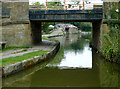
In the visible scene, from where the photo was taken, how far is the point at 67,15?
15508 mm

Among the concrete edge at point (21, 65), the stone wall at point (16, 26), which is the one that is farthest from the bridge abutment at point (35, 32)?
the concrete edge at point (21, 65)

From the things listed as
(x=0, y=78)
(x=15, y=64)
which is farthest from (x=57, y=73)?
(x=0, y=78)

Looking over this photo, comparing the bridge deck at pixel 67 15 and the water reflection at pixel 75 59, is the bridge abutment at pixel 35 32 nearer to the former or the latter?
the bridge deck at pixel 67 15

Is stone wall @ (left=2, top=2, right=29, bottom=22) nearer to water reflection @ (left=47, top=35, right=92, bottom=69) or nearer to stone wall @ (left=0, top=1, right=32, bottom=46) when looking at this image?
stone wall @ (left=0, top=1, right=32, bottom=46)

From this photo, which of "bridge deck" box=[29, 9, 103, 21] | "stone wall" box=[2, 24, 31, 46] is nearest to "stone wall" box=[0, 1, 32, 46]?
"stone wall" box=[2, 24, 31, 46]

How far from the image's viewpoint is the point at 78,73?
32.2 feet

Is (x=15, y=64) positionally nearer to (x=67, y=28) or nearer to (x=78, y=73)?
(x=78, y=73)

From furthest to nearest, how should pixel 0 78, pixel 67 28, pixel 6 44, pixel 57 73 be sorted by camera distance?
pixel 67 28 → pixel 6 44 → pixel 57 73 → pixel 0 78

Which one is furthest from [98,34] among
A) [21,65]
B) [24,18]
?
[21,65]

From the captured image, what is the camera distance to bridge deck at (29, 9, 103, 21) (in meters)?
15.1

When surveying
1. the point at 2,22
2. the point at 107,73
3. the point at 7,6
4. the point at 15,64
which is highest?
the point at 7,6

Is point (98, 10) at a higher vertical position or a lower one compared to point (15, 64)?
higher

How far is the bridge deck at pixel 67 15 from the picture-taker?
1509 centimetres

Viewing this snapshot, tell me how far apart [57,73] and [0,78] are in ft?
9.89
